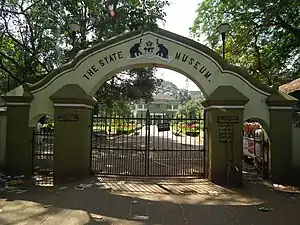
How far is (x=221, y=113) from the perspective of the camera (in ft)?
30.4

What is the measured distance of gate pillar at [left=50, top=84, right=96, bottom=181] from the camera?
926cm

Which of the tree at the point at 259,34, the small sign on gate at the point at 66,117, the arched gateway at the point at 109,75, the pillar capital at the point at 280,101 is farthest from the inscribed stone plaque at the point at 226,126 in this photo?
the tree at the point at 259,34

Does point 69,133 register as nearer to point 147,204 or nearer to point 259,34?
point 147,204

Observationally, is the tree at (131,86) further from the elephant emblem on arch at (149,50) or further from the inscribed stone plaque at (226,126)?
the inscribed stone plaque at (226,126)

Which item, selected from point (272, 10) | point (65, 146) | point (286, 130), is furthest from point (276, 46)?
point (65, 146)

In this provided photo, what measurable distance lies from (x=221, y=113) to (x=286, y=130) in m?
2.21

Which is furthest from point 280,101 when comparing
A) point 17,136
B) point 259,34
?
point 259,34

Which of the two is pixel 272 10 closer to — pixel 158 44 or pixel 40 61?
pixel 158 44

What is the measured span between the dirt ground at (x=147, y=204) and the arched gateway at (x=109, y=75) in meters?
1.32

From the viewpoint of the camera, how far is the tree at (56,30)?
6.20m

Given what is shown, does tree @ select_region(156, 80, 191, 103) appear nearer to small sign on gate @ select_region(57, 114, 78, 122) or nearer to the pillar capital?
the pillar capital

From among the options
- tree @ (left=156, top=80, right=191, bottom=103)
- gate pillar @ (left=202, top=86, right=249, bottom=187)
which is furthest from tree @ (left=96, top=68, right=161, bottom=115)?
tree @ (left=156, top=80, right=191, bottom=103)

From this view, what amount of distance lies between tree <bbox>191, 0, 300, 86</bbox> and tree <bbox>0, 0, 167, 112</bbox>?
6.02 meters

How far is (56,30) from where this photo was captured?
877 cm
